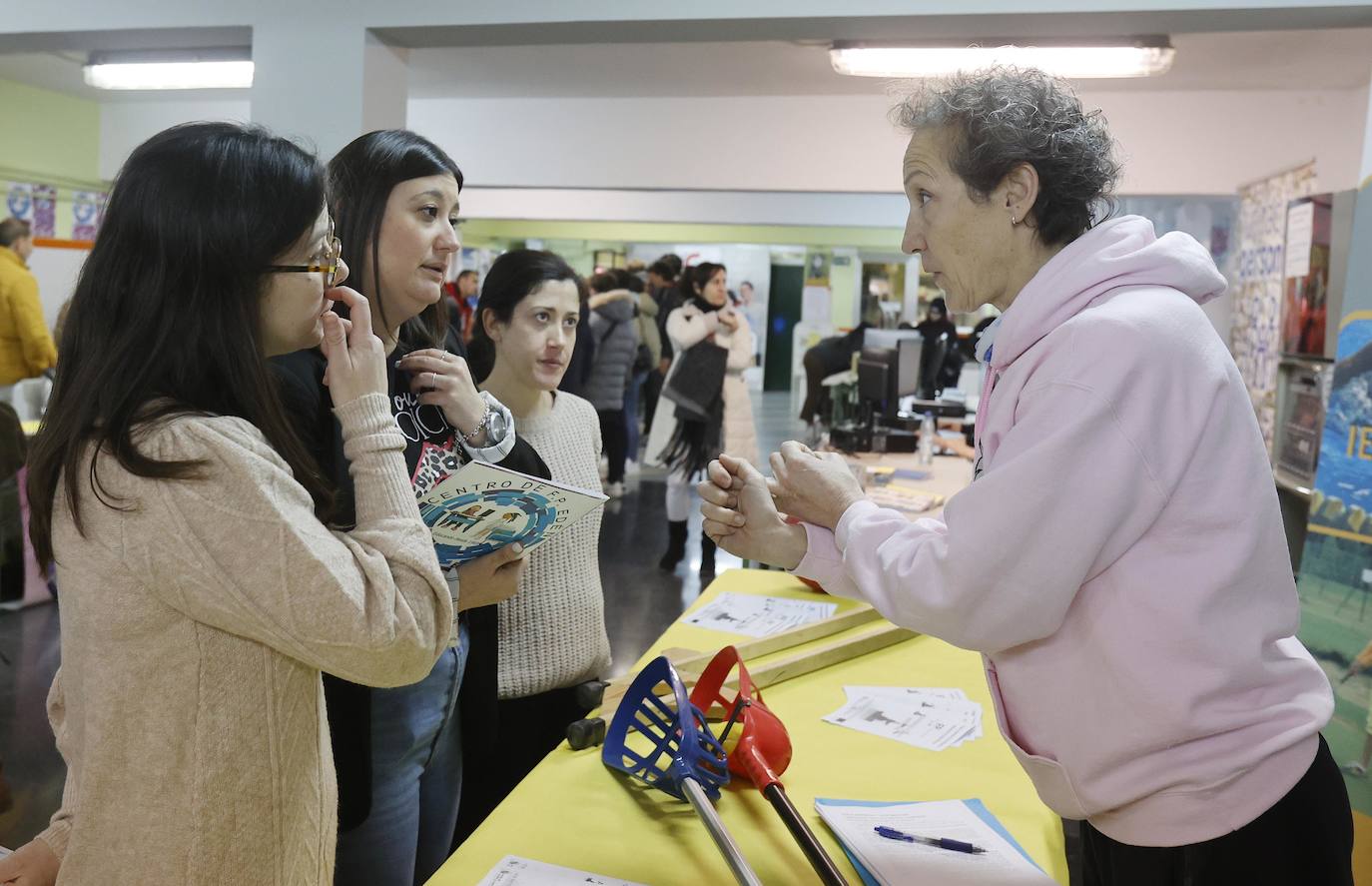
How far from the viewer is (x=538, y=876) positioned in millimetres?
1332

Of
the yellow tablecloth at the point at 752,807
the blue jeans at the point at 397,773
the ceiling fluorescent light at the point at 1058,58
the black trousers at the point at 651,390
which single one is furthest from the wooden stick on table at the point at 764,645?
the black trousers at the point at 651,390

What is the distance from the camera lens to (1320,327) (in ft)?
15.6

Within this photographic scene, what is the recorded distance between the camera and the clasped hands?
1472mm

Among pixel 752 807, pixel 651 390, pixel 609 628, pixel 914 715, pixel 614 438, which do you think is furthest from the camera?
pixel 651 390

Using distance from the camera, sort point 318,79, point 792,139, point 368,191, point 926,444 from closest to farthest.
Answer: point 368,191, point 318,79, point 926,444, point 792,139

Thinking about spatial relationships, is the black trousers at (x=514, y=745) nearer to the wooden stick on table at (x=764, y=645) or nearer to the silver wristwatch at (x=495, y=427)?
the wooden stick on table at (x=764, y=645)

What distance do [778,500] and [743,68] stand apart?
16.4 ft

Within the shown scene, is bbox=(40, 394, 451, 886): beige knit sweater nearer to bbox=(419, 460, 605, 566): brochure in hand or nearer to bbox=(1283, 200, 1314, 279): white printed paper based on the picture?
bbox=(419, 460, 605, 566): brochure in hand

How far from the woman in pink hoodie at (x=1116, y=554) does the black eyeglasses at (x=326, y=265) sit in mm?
723

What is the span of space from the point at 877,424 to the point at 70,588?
16.1ft

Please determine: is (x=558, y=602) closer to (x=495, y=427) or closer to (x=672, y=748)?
(x=495, y=427)

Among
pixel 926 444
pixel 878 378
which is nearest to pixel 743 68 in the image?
pixel 878 378

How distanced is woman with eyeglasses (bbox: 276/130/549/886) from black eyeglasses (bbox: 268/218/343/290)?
252 mm

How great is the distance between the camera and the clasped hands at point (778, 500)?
4.83ft
